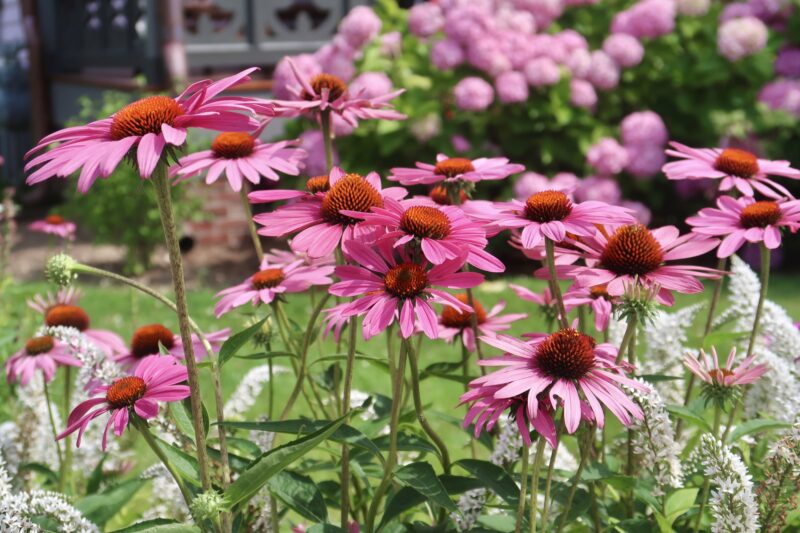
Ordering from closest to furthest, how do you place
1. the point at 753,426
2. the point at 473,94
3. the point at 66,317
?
the point at 753,426 < the point at 66,317 < the point at 473,94

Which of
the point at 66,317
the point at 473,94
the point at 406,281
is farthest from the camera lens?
the point at 473,94

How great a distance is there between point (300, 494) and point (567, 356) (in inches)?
20.7

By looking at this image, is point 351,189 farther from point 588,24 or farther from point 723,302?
point 588,24

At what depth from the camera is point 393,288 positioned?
1258mm

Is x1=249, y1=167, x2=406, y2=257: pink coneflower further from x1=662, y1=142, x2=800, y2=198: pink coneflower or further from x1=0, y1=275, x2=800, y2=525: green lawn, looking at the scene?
x1=0, y1=275, x2=800, y2=525: green lawn

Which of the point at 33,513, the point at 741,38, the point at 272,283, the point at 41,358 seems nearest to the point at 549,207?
the point at 272,283

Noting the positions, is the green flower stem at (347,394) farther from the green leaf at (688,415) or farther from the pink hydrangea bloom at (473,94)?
the pink hydrangea bloom at (473,94)

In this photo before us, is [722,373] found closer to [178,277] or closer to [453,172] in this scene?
[453,172]

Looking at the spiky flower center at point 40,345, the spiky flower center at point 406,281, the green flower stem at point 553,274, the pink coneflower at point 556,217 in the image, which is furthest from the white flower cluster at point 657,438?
the spiky flower center at point 40,345

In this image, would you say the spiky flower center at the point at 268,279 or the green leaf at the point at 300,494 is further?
the spiky flower center at the point at 268,279

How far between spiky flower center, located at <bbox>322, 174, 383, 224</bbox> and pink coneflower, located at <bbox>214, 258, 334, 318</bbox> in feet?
0.72

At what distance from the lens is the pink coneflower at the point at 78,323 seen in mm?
2188

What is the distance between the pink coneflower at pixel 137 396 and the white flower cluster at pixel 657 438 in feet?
2.24

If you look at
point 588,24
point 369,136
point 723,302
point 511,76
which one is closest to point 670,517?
point 723,302
